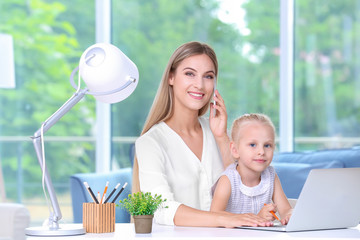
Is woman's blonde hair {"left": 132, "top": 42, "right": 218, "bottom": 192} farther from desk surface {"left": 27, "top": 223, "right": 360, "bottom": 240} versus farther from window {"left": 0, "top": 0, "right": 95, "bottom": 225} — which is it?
window {"left": 0, "top": 0, "right": 95, "bottom": 225}

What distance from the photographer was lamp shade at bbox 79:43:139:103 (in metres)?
1.79

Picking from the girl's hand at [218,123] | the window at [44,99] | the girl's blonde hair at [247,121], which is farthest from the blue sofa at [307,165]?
the window at [44,99]

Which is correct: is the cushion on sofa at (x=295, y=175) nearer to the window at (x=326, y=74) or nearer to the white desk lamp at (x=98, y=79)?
the window at (x=326, y=74)

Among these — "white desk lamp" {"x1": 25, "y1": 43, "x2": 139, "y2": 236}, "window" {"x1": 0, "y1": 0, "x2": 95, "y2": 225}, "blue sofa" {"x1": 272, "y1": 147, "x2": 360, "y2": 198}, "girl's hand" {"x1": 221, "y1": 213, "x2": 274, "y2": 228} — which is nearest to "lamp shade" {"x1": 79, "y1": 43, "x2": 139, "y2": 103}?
"white desk lamp" {"x1": 25, "y1": 43, "x2": 139, "y2": 236}

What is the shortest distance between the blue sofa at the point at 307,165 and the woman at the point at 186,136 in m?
0.89

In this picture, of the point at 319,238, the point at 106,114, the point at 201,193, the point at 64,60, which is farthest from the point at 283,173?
the point at 64,60

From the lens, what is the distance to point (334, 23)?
15.9 feet

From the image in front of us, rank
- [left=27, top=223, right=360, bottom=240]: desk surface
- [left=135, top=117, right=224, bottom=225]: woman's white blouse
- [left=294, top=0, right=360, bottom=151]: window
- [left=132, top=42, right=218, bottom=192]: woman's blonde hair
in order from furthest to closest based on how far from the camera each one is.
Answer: [left=294, top=0, right=360, bottom=151]: window < [left=132, top=42, right=218, bottom=192]: woman's blonde hair < [left=135, top=117, right=224, bottom=225]: woman's white blouse < [left=27, top=223, right=360, bottom=240]: desk surface

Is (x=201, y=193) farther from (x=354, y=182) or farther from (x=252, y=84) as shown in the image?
(x=252, y=84)

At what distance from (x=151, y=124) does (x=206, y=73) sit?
319 mm

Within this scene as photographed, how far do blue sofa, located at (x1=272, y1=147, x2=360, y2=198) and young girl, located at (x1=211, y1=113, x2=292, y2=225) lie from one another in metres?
1.17

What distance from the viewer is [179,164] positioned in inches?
97.3

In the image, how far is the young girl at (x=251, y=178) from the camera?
2.15 metres

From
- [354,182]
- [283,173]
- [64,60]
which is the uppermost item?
[64,60]
